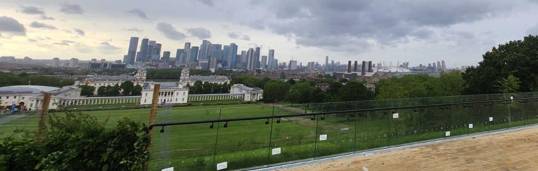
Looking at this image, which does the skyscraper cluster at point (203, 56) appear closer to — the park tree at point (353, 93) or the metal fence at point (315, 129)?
the park tree at point (353, 93)

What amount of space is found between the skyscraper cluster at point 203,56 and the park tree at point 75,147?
259 feet

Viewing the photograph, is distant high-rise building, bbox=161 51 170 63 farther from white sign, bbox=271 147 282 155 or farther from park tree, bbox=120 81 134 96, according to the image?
white sign, bbox=271 147 282 155

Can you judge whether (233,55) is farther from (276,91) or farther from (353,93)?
(353,93)

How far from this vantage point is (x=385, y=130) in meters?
10.6

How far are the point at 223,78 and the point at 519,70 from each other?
7194 centimetres

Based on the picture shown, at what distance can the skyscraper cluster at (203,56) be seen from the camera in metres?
91.5

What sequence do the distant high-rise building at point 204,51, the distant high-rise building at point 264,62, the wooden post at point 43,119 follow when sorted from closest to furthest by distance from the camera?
the wooden post at point 43,119 → the distant high-rise building at point 204,51 → the distant high-rise building at point 264,62

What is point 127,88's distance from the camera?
51375 mm

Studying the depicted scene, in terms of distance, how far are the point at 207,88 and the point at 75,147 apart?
6822 centimetres

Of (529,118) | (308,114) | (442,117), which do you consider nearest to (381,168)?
(308,114)

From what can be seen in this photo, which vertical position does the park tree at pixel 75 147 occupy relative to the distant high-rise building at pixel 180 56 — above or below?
below

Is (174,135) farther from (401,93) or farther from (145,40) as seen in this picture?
(145,40)

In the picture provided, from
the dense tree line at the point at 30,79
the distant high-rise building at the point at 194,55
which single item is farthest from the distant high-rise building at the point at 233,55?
the dense tree line at the point at 30,79

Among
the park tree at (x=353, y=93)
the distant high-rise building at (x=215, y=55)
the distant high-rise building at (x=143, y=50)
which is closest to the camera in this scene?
the park tree at (x=353, y=93)
